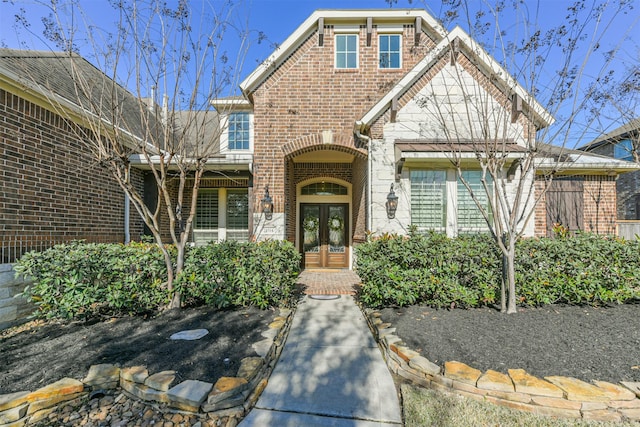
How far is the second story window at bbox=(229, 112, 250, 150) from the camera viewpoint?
29.6 feet

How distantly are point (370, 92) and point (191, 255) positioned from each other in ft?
18.9

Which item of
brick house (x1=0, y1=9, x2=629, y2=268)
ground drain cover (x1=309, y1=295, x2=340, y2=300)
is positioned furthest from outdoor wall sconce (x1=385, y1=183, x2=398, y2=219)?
ground drain cover (x1=309, y1=295, x2=340, y2=300)

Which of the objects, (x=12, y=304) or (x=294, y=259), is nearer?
(x=12, y=304)

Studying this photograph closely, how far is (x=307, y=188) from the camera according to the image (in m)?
9.77

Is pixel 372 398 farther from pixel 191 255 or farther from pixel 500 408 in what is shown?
pixel 191 255

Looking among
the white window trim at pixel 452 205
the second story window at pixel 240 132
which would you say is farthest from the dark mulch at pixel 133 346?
the second story window at pixel 240 132

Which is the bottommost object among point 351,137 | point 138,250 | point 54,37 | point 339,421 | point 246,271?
point 339,421

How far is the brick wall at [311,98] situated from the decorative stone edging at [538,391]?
5.22 m

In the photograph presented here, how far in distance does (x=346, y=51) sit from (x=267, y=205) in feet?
14.8

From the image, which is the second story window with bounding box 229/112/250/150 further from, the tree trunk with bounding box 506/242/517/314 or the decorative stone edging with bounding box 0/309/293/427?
the tree trunk with bounding box 506/242/517/314

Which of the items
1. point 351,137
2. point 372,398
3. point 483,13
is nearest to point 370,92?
point 351,137

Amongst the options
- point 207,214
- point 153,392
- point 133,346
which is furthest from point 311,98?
point 153,392

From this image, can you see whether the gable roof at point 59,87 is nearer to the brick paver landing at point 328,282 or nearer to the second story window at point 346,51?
the brick paver landing at point 328,282

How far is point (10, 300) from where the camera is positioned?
4.52 metres
